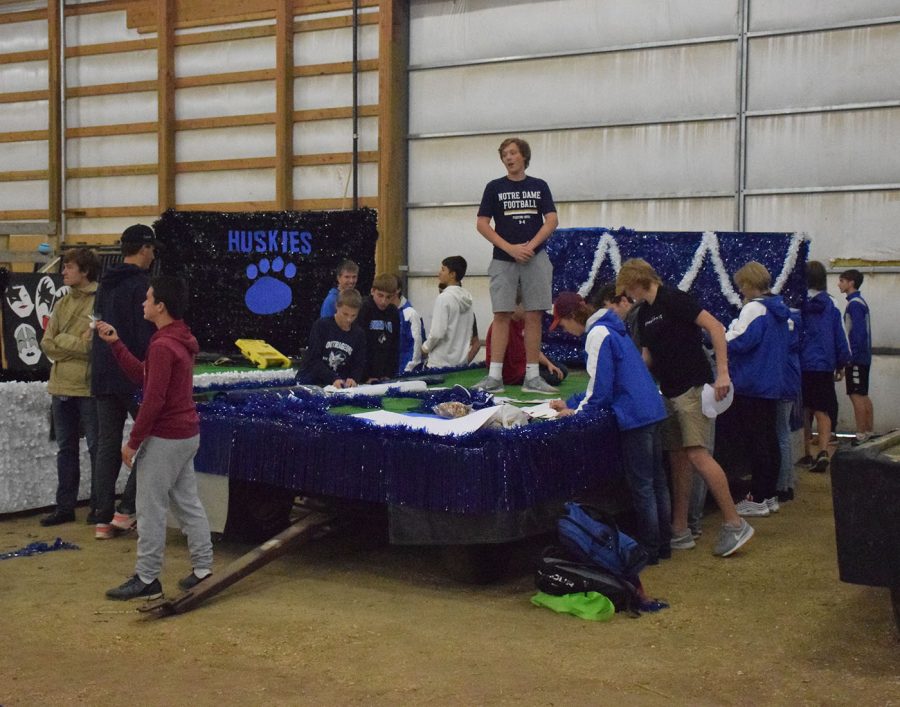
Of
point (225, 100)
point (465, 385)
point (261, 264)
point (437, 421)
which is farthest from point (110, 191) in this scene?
point (437, 421)

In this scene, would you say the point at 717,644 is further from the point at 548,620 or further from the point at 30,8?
the point at 30,8

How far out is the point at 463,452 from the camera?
4.78m

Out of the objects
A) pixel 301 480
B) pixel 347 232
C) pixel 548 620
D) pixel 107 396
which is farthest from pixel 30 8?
pixel 548 620

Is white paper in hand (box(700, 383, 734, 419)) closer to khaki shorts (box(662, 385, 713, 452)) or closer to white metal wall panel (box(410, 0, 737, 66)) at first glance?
khaki shorts (box(662, 385, 713, 452))

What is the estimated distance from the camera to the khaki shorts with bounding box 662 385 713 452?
5.71 m

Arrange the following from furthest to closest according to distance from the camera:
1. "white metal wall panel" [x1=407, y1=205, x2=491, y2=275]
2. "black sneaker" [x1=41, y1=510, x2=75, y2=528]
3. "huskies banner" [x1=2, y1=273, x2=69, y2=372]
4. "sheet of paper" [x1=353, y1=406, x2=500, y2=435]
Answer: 1. "white metal wall panel" [x1=407, y1=205, x2=491, y2=275]
2. "huskies banner" [x1=2, y1=273, x2=69, y2=372]
3. "black sneaker" [x1=41, y1=510, x2=75, y2=528]
4. "sheet of paper" [x1=353, y1=406, x2=500, y2=435]

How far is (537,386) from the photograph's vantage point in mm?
6676

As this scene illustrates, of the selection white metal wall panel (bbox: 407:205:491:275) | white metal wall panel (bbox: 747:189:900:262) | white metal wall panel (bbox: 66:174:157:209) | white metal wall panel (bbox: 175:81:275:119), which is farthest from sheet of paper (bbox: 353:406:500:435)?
white metal wall panel (bbox: 66:174:157:209)

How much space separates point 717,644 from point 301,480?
2056 mm

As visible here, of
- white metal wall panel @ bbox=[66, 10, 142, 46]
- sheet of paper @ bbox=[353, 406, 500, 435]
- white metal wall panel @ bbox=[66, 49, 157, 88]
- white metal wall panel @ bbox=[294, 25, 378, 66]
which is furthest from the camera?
white metal wall panel @ bbox=[66, 10, 142, 46]

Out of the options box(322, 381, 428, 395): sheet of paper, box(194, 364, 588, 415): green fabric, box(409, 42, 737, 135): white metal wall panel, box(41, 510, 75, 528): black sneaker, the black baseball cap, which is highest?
box(409, 42, 737, 135): white metal wall panel

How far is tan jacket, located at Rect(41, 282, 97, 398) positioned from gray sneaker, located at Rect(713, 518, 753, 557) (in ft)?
11.6

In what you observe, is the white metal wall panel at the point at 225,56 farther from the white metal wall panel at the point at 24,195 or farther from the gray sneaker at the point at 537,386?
the gray sneaker at the point at 537,386

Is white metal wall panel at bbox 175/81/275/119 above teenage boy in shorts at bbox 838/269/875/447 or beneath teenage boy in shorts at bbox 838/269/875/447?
above
